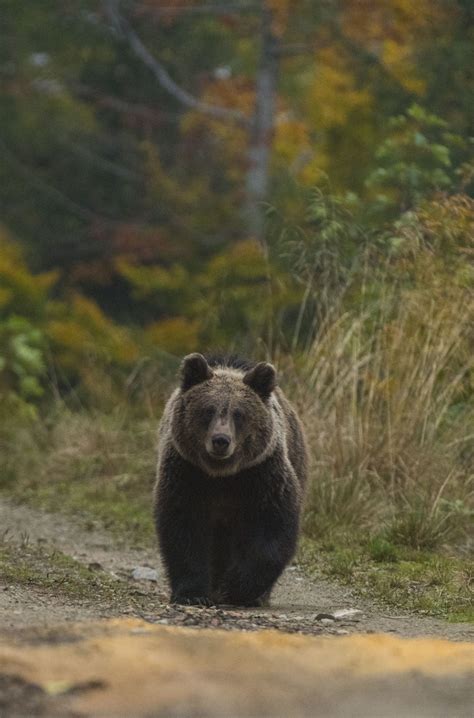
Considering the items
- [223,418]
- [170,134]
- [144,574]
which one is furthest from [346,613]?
[170,134]

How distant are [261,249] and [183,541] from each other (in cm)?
471

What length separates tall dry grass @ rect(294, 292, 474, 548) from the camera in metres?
10.7

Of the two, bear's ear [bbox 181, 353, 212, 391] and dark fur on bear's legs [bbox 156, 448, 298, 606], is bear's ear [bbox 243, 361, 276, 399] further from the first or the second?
dark fur on bear's legs [bbox 156, 448, 298, 606]

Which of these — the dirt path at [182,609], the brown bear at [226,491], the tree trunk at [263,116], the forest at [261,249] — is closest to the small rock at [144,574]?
the dirt path at [182,609]

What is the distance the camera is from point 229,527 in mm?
8422

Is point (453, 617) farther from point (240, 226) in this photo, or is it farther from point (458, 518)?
point (240, 226)

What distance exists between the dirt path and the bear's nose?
31.7 inches

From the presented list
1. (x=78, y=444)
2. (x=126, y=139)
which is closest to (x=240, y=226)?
(x=126, y=139)

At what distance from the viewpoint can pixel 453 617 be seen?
8.02m

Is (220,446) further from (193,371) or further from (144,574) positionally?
(144,574)

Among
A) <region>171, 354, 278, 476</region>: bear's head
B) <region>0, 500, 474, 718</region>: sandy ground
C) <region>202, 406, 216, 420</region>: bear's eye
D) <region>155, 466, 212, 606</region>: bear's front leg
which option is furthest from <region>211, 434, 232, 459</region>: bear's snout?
<region>0, 500, 474, 718</region>: sandy ground

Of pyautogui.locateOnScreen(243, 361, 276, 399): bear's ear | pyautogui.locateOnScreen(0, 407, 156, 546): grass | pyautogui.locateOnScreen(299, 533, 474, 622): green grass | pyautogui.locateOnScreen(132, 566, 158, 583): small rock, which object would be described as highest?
pyautogui.locateOnScreen(243, 361, 276, 399): bear's ear

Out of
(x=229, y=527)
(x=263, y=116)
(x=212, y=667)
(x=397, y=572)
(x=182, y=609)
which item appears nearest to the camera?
(x=212, y=667)

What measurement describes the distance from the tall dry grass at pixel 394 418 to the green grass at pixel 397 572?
416 mm
